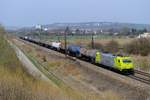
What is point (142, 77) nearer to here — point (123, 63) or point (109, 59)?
point (123, 63)

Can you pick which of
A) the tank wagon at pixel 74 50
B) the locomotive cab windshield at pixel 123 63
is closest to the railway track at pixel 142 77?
the locomotive cab windshield at pixel 123 63


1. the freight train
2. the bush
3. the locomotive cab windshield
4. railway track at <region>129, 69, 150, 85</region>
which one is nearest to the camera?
railway track at <region>129, 69, 150, 85</region>

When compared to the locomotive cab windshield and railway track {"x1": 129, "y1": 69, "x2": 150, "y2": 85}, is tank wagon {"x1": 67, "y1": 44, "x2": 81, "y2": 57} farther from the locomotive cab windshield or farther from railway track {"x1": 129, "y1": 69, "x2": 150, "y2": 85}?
railway track {"x1": 129, "y1": 69, "x2": 150, "y2": 85}

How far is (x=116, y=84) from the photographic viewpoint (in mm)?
34625

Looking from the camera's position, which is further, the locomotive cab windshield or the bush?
the bush

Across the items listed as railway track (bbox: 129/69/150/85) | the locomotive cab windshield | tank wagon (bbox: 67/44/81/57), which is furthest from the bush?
railway track (bbox: 129/69/150/85)

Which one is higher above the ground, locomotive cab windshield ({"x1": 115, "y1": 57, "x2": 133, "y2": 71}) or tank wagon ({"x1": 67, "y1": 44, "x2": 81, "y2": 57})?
locomotive cab windshield ({"x1": 115, "y1": 57, "x2": 133, "y2": 71})

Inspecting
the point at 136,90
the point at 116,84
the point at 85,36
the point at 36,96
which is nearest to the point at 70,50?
the point at 116,84

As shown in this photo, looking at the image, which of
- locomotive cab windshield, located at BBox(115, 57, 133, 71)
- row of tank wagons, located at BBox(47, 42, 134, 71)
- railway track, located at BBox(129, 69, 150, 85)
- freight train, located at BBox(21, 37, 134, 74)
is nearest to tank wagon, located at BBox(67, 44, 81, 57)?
freight train, located at BBox(21, 37, 134, 74)

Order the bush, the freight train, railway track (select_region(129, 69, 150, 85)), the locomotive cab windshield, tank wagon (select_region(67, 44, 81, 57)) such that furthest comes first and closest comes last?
the bush, tank wagon (select_region(67, 44, 81, 57)), the freight train, the locomotive cab windshield, railway track (select_region(129, 69, 150, 85))

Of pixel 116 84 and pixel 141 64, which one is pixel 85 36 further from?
pixel 116 84

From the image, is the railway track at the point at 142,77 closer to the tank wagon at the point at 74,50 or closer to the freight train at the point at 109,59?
the freight train at the point at 109,59

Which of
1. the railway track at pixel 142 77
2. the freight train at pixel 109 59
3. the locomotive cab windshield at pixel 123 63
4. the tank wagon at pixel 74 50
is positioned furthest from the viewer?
the tank wagon at pixel 74 50

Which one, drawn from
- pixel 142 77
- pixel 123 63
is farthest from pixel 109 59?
pixel 142 77
